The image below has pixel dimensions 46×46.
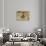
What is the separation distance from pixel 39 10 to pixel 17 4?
1.70 feet

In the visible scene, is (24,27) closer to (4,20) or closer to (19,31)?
(19,31)

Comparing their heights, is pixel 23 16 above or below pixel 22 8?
below

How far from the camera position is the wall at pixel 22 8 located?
8.43ft

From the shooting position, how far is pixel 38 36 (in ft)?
8.37

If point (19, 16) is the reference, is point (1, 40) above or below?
below

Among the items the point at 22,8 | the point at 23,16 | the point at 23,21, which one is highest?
the point at 22,8

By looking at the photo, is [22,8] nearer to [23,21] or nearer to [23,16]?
[23,16]

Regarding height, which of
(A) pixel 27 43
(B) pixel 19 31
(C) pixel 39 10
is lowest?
(A) pixel 27 43

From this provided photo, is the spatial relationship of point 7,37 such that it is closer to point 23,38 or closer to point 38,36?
point 23,38

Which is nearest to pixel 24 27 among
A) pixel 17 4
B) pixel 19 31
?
pixel 19 31

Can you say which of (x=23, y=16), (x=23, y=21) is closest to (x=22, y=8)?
(x=23, y=16)

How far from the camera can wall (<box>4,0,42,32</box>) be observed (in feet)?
8.43

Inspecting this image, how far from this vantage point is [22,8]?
2.58 metres

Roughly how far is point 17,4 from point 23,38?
0.78 m
